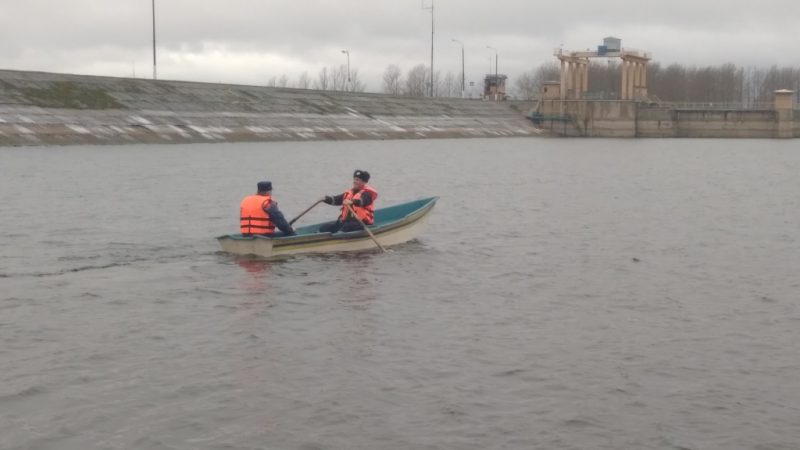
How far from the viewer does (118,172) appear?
4969 centimetres

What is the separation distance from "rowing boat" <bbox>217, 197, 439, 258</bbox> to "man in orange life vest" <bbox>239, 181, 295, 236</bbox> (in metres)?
→ 0.27

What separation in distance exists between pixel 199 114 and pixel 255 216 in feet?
212

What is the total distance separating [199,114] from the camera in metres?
86.4

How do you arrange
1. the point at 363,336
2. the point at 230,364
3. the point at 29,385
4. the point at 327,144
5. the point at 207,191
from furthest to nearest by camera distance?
the point at 327,144
the point at 207,191
the point at 363,336
the point at 230,364
the point at 29,385

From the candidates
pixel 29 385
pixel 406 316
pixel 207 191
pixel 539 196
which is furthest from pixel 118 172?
pixel 29 385

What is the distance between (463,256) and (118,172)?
1098 inches

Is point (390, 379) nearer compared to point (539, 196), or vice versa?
point (390, 379)

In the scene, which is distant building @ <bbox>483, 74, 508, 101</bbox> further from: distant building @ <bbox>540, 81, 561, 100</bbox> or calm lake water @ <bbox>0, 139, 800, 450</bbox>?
calm lake water @ <bbox>0, 139, 800, 450</bbox>

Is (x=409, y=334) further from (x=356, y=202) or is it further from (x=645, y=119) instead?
(x=645, y=119)

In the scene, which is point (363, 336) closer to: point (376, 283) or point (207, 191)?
point (376, 283)

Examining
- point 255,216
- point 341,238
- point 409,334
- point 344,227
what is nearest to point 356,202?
point 344,227

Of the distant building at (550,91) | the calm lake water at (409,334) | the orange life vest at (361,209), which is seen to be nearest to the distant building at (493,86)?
the distant building at (550,91)

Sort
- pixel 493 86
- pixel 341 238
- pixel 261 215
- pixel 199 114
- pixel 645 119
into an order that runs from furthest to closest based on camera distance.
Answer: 1. pixel 493 86
2. pixel 645 119
3. pixel 199 114
4. pixel 341 238
5. pixel 261 215

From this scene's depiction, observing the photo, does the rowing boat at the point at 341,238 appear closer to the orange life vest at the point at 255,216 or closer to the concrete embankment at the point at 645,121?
the orange life vest at the point at 255,216
